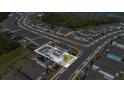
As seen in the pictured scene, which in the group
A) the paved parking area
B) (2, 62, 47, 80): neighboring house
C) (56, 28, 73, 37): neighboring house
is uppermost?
(56, 28, 73, 37): neighboring house

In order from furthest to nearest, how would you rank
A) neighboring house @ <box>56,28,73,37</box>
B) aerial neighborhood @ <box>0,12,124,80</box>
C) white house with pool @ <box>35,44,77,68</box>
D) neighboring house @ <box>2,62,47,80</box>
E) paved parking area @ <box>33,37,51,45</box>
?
neighboring house @ <box>56,28,73,37</box> → paved parking area @ <box>33,37,51,45</box> → white house with pool @ <box>35,44,77,68</box> → aerial neighborhood @ <box>0,12,124,80</box> → neighboring house @ <box>2,62,47,80</box>

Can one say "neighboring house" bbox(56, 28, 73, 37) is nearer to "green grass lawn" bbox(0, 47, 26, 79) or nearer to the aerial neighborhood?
the aerial neighborhood

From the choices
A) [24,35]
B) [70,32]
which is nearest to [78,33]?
[70,32]

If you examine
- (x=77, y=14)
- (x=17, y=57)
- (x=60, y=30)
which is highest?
(x=77, y=14)

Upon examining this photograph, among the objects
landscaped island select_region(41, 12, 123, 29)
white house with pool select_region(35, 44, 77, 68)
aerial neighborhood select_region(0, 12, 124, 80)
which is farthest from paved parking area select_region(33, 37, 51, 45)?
landscaped island select_region(41, 12, 123, 29)

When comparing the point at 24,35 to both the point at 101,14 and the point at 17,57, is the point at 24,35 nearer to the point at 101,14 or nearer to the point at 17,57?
the point at 17,57

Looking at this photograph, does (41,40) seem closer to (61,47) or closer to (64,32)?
(61,47)

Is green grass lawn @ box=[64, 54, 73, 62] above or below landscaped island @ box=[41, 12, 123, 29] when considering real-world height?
below
